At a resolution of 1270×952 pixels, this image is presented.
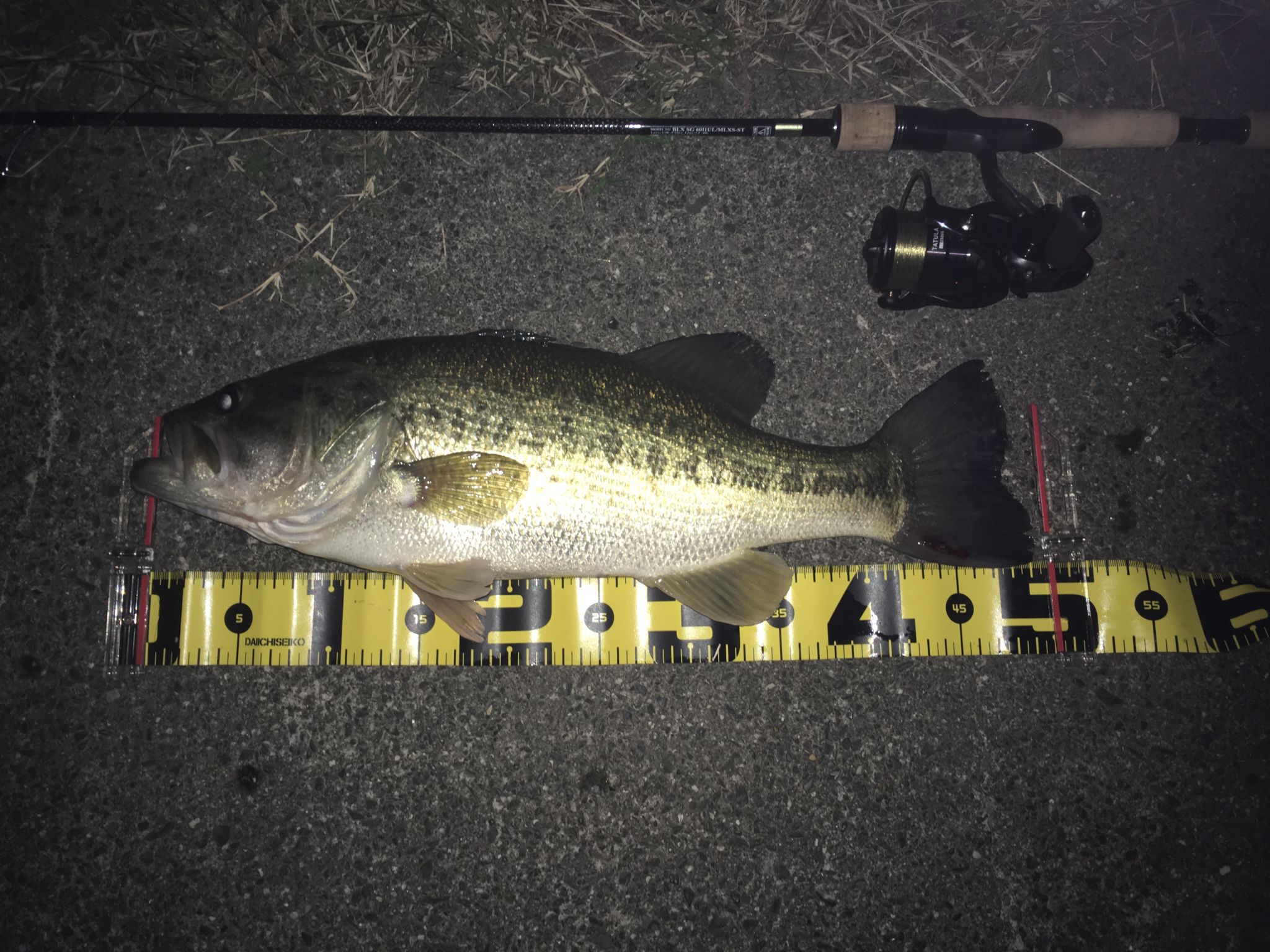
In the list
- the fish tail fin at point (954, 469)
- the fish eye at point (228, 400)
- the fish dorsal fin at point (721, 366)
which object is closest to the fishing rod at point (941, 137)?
the fish tail fin at point (954, 469)

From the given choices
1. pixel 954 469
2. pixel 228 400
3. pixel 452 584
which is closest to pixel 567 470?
pixel 452 584

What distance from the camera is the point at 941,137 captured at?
2404 millimetres

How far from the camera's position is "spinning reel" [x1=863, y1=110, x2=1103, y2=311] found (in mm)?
2322

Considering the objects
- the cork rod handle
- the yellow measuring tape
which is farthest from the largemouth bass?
the cork rod handle

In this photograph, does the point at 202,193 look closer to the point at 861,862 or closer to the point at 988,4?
the point at 988,4

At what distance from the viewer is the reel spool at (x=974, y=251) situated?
7.61 feet

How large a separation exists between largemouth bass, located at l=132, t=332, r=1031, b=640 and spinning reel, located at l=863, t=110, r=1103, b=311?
0.31 meters

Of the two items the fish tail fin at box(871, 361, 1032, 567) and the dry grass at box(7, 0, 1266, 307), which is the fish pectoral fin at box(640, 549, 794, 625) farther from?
the dry grass at box(7, 0, 1266, 307)

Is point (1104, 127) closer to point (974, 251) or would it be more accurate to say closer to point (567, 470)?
point (974, 251)

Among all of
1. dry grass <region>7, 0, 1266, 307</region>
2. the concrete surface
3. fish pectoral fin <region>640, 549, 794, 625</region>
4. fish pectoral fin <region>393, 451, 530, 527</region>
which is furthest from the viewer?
dry grass <region>7, 0, 1266, 307</region>

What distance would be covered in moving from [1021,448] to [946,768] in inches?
47.9

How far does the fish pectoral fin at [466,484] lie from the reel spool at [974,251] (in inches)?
56.9

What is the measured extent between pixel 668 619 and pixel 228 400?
158 centimetres

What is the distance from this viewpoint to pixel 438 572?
2146 millimetres
